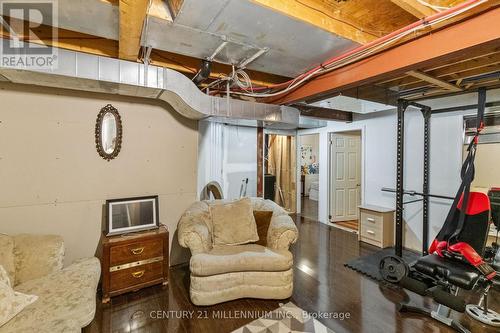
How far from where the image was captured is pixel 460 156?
338 cm

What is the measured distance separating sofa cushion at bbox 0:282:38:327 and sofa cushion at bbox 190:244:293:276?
1.16 meters

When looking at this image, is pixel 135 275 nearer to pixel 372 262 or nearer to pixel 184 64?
pixel 184 64

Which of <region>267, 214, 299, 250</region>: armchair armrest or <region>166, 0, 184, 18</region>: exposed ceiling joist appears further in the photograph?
<region>267, 214, 299, 250</region>: armchair armrest

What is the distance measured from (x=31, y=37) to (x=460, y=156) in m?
5.03

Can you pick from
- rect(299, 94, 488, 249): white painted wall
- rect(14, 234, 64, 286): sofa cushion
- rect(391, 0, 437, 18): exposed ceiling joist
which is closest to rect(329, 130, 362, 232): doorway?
rect(299, 94, 488, 249): white painted wall

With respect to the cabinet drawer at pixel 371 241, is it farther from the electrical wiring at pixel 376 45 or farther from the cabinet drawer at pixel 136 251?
the cabinet drawer at pixel 136 251

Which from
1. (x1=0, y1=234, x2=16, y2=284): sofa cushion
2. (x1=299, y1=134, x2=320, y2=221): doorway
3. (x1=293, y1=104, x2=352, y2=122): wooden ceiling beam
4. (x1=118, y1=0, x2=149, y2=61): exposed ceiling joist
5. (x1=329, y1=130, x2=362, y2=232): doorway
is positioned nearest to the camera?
(x1=118, y1=0, x2=149, y2=61): exposed ceiling joist

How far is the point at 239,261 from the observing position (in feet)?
7.70

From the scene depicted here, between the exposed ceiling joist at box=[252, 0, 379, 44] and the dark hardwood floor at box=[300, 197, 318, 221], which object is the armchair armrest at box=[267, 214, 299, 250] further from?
the dark hardwood floor at box=[300, 197, 318, 221]

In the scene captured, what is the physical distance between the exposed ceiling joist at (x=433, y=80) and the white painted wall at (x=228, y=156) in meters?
2.75

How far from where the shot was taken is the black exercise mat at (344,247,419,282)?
301 cm

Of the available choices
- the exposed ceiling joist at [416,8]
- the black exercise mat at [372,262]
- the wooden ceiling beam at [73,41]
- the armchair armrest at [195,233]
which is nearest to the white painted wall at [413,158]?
the black exercise mat at [372,262]

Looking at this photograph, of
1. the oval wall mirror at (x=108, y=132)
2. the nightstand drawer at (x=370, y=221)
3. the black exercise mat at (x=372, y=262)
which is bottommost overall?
the black exercise mat at (x=372, y=262)

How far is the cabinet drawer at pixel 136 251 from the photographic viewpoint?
241cm
